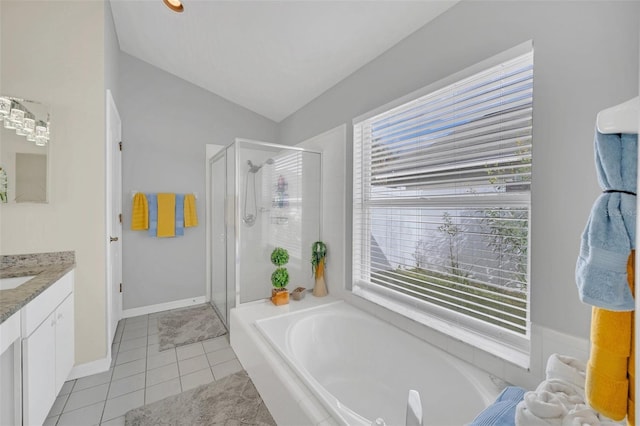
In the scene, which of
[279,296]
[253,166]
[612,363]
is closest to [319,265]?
[279,296]

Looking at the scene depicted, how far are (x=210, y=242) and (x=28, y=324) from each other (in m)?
2.10

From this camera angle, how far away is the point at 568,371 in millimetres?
794

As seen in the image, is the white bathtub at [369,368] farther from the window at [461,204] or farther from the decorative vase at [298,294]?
the decorative vase at [298,294]

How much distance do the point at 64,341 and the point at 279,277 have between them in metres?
1.44

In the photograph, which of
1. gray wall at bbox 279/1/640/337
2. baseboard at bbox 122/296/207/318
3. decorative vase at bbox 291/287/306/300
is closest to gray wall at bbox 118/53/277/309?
baseboard at bbox 122/296/207/318

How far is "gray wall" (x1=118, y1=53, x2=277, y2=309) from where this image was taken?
2941mm

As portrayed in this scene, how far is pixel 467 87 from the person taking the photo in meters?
1.51

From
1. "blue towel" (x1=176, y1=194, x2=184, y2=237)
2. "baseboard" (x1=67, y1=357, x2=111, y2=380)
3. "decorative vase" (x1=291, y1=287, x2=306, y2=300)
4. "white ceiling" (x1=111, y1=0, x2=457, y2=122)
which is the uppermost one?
"white ceiling" (x1=111, y1=0, x2=457, y2=122)

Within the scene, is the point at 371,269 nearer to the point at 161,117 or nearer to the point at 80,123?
the point at 80,123

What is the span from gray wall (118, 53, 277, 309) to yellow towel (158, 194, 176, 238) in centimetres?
13

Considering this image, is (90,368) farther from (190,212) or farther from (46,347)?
(190,212)

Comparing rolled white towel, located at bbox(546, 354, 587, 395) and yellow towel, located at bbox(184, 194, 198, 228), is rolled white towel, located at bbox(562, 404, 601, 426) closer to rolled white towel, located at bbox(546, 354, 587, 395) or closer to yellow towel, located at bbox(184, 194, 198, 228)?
rolled white towel, located at bbox(546, 354, 587, 395)

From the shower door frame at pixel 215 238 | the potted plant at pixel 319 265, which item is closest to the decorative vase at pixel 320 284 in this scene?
the potted plant at pixel 319 265

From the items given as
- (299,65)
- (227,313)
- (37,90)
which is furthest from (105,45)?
(227,313)
